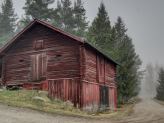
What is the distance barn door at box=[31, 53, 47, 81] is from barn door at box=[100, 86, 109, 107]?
6.93 m

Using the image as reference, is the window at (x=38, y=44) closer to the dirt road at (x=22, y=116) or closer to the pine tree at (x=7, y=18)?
the dirt road at (x=22, y=116)

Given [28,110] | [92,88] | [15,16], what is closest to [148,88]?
[15,16]

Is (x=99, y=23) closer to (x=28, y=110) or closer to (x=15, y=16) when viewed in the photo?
(x=28, y=110)

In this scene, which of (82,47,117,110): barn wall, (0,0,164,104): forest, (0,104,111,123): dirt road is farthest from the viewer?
(0,0,164,104): forest

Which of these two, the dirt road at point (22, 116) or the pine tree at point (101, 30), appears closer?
the dirt road at point (22, 116)

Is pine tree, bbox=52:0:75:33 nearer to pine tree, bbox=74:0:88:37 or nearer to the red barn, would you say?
pine tree, bbox=74:0:88:37

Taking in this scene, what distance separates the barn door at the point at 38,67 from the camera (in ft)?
92.2

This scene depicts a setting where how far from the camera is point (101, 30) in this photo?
51.9 m

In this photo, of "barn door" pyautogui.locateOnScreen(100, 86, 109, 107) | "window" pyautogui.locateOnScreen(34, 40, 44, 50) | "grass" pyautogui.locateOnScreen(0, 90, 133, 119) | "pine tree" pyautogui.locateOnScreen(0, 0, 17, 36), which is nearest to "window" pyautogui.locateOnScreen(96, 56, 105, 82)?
"barn door" pyautogui.locateOnScreen(100, 86, 109, 107)

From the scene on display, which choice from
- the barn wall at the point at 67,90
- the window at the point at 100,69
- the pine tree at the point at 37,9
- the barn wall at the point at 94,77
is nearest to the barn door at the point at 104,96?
the barn wall at the point at 94,77

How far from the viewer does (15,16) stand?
85750 millimetres

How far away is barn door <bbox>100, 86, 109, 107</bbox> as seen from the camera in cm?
3009

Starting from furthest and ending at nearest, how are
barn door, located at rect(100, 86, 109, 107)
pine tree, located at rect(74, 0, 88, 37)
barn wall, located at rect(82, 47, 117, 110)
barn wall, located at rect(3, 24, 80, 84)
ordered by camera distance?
1. pine tree, located at rect(74, 0, 88, 37)
2. barn door, located at rect(100, 86, 109, 107)
3. barn wall, located at rect(3, 24, 80, 84)
4. barn wall, located at rect(82, 47, 117, 110)

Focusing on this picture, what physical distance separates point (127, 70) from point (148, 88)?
11691 centimetres
